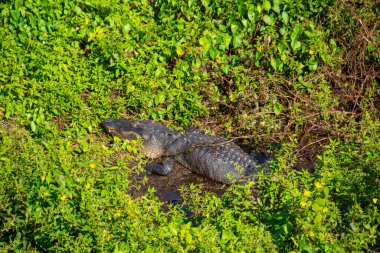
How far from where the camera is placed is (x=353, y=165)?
5648 millimetres

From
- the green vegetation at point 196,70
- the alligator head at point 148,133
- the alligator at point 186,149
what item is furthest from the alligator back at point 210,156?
the green vegetation at point 196,70

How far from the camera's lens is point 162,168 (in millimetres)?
7895

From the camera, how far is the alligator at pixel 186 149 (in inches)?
307

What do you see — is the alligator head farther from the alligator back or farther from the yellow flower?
the yellow flower

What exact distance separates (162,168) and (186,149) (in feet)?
1.24

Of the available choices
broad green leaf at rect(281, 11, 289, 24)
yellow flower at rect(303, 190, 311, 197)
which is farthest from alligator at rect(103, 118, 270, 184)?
yellow flower at rect(303, 190, 311, 197)

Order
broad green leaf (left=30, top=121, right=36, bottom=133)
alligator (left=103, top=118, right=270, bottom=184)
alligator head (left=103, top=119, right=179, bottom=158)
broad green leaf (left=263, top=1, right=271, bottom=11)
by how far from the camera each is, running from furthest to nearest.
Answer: broad green leaf (left=263, top=1, right=271, bottom=11), alligator head (left=103, top=119, right=179, bottom=158), alligator (left=103, top=118, right=270, bottom=184), broad green leaf (left=30, top=121, right=36, bottom=133)

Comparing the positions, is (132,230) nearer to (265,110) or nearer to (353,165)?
(353,165)

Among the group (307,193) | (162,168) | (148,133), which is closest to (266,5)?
(148,133)

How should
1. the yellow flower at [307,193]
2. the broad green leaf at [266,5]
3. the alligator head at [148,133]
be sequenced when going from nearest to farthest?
the yellow flower at [307,193] < the alligator head at [148,133] < the broad green leaf at [266,5]

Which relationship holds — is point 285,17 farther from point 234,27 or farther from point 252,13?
point 234,27

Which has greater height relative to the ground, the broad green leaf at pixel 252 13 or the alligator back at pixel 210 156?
the broad green leaf at pixel 252 13

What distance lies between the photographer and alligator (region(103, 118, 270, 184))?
7789 mm

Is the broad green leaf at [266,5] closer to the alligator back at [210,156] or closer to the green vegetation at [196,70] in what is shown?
the green vegetation at [196,70]
